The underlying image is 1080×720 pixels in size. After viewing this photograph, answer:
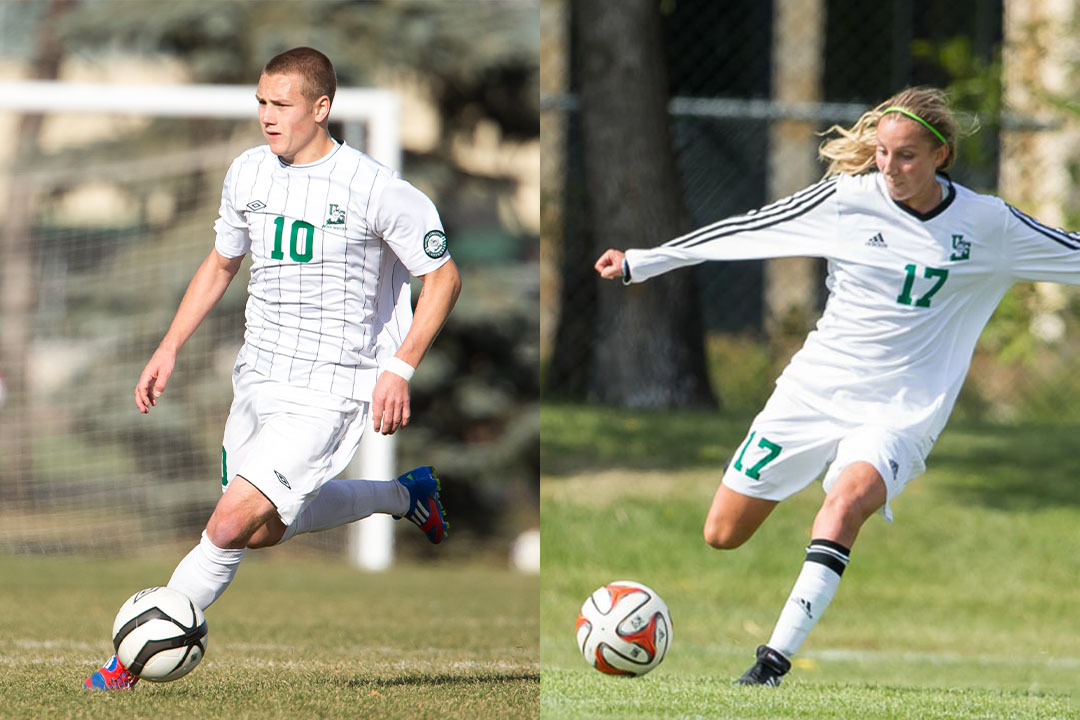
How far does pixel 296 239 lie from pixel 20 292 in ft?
40.1

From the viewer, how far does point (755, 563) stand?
11.7 m

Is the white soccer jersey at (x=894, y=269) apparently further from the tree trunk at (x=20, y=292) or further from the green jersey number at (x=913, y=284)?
the tree trunk at (x=20, y=292)

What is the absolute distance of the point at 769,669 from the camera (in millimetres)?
5703

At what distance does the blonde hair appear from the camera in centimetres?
578

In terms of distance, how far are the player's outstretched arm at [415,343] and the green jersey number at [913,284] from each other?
→ 1.74m

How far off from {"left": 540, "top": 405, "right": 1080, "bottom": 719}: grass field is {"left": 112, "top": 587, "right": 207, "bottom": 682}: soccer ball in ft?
9.75

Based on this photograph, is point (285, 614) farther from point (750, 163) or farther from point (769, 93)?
point (769, 93)

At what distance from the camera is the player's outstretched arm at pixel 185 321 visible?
5414mm

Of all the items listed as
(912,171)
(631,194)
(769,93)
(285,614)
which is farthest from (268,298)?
(769,93)

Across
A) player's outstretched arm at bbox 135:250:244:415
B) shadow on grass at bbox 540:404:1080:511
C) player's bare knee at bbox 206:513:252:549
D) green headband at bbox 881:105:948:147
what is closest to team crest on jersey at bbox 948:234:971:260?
green headband at bbox 881:105:948:147

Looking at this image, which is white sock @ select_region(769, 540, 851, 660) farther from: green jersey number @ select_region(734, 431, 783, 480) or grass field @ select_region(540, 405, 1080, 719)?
grass field @ select_region(540, 405, 1080, 719)

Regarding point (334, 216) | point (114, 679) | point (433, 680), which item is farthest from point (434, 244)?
point (114, 679)

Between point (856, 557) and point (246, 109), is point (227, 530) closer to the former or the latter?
point (856, 557)

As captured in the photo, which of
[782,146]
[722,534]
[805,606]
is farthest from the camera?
[782,146]
